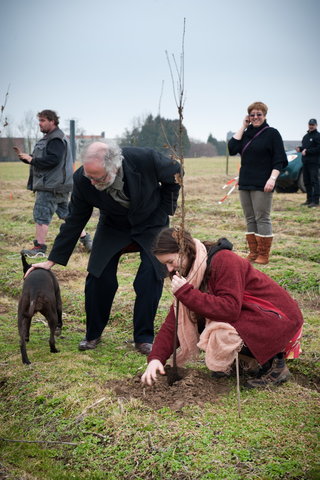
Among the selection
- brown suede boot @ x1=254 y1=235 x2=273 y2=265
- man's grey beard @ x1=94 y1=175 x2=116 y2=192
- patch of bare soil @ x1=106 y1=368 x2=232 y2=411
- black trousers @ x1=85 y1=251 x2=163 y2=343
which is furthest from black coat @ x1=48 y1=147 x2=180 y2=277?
brown suede boot @ x1=254 y1=235 x2=273 y2=265

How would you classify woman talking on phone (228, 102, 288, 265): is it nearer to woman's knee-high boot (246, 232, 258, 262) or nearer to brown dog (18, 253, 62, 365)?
woman's knee-high boot (246, 232, 258, 262)

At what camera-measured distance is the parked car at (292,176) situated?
1683 centimetres

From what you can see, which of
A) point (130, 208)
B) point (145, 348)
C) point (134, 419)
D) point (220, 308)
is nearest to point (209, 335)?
point (220, 308)

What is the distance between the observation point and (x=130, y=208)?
4.62 meters

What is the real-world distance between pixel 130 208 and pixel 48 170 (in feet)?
14.9

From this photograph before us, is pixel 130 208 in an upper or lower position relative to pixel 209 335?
upper

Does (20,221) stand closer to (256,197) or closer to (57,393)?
(256,197)

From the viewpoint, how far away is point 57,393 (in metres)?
3.87

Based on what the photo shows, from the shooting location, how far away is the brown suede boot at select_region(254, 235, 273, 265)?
25.3 feet

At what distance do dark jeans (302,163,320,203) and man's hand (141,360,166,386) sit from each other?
1084 cm

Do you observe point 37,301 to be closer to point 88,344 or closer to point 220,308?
point 88,344

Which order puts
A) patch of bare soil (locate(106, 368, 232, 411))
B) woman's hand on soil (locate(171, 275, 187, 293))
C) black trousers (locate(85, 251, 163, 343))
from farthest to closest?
black trousers (locate(85, 251, 163, 343)) → patch of bare soil (locate(106, 368, 232, 411)) → woman's hand on soil (locate(171, 275, 187, 293))

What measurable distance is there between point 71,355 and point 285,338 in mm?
2038

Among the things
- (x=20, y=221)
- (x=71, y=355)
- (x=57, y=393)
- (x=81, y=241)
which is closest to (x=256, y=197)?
(x=81, y=241)
